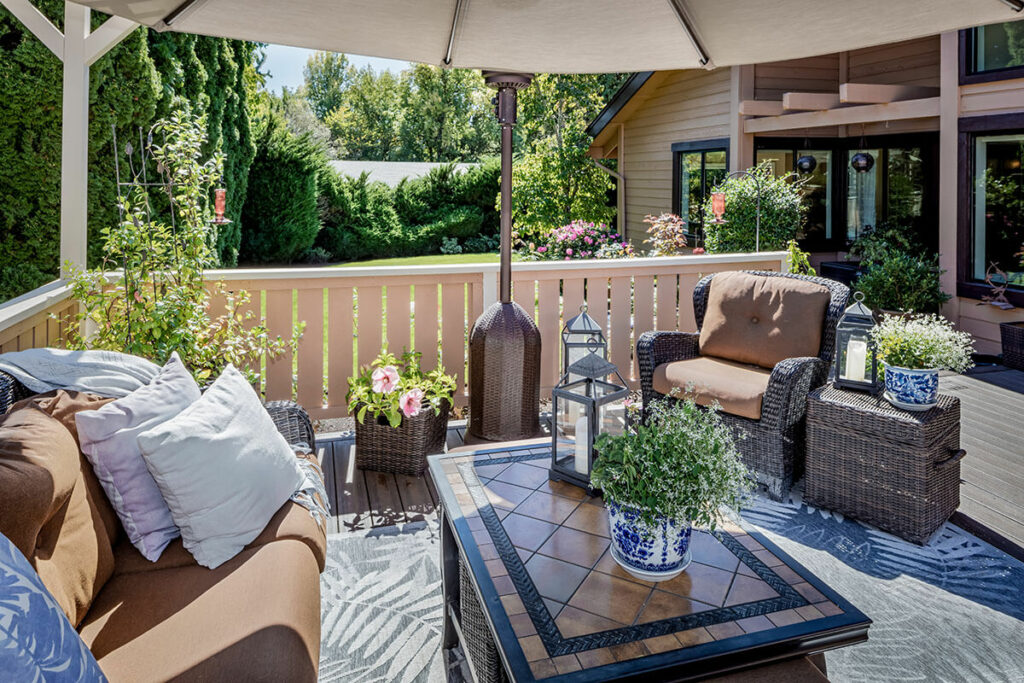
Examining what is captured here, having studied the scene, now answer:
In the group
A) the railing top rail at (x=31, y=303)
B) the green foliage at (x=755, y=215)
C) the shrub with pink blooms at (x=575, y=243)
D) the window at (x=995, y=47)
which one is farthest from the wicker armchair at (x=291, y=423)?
the window at (x=995, y=47)

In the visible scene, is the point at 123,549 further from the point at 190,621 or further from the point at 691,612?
the point at 691,612

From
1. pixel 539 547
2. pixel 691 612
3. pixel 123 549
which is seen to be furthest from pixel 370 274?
pixel 691 612

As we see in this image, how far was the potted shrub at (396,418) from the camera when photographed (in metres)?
3.44

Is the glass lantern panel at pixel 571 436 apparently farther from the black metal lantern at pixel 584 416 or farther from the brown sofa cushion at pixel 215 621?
the brown sofa cushion at pixel 215 621

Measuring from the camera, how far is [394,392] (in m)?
3.48

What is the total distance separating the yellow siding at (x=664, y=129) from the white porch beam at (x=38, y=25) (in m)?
7.35

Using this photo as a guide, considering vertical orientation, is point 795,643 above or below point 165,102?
below

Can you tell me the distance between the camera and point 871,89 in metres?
6.79

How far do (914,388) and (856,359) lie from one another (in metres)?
0.30

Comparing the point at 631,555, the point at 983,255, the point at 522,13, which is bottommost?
the point at 631,555

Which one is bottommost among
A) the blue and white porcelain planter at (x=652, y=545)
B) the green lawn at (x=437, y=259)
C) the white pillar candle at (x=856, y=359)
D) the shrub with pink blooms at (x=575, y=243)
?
the blue and white porcelain planter at (x=652, y=545)

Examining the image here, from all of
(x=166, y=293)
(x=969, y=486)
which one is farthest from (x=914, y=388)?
(x=166, y=293)

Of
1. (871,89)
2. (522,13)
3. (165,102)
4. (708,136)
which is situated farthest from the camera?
(708,136)

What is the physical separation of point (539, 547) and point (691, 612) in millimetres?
420
